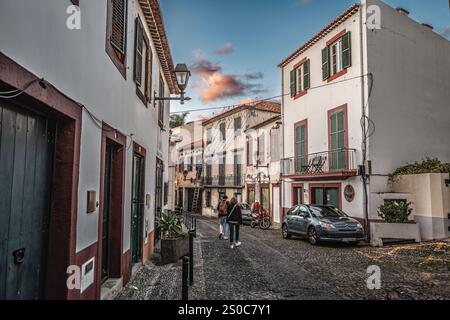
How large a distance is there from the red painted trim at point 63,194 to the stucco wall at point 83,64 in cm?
19

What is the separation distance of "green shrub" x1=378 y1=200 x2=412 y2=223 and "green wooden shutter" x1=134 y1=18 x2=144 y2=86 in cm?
1009

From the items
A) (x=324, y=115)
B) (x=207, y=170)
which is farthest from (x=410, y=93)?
(x=207, y=170)

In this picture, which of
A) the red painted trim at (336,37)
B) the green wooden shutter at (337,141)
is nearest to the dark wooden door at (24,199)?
the green wooden shutter at (337,141)

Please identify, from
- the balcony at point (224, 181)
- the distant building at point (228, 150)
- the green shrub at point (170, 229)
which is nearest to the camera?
the green shrub at point (170, 229)

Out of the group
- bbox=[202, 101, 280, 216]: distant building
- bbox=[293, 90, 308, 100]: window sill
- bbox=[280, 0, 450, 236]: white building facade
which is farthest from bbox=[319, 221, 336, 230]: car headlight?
bbox=[202, 101, 280, 216]: distant building

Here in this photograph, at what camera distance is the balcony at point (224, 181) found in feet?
91.8

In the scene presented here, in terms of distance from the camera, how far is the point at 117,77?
570cm

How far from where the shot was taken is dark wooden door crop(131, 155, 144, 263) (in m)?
7.60

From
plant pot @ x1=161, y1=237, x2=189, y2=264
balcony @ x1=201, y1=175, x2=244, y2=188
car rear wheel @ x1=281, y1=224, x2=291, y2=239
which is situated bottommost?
car rear wheel @ x1=281, y1=224, x2=291, y2=239

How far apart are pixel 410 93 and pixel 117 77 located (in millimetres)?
13537

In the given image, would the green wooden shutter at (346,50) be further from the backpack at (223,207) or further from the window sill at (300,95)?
the backpack at (223,207)

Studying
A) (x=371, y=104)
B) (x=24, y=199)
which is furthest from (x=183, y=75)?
(x=371, y=104)

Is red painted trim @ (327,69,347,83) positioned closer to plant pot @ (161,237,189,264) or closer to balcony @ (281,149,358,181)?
balcony @ (281,149,358,181)
